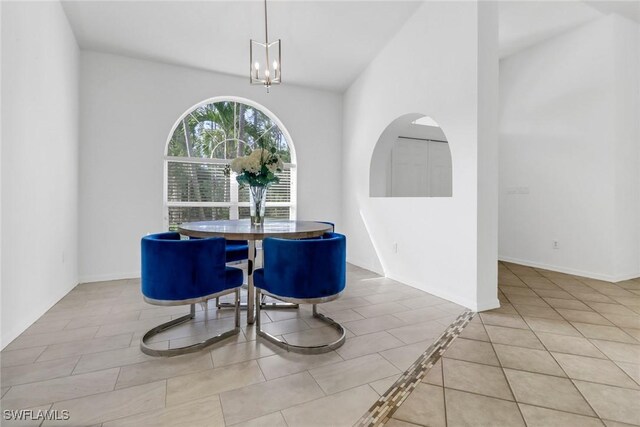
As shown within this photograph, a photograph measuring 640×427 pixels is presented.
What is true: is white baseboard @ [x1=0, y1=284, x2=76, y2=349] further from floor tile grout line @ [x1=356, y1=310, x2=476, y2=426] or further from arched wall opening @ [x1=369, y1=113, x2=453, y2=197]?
arched wall opening @ [x1=369, y1=113, x2=453, y2=197]

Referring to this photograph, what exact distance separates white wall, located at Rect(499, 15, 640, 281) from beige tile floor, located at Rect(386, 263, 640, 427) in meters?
1.20

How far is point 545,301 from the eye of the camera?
9.31 ft

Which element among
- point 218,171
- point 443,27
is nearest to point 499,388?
point 443,27

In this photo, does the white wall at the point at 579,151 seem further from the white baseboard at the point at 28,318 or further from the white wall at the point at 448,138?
the white baseboard at the point at 28,318

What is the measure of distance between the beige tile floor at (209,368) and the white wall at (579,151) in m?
2.14

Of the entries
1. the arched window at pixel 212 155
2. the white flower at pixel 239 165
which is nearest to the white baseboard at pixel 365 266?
the arched window at pixel 212 155

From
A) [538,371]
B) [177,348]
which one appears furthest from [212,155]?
[538,371]

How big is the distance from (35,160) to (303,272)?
2.34 metres

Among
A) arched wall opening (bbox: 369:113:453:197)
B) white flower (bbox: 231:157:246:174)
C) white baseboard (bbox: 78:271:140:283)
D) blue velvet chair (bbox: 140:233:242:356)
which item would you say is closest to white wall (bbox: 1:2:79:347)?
white baseboard (bbox: 78:271:140:283)

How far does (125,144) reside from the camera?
380 cm

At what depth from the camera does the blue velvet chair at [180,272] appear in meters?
1.80

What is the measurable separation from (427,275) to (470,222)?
31.9 inches

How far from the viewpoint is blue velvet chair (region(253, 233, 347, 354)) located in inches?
72.6

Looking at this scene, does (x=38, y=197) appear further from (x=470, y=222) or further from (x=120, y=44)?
(x=470, y=222)
